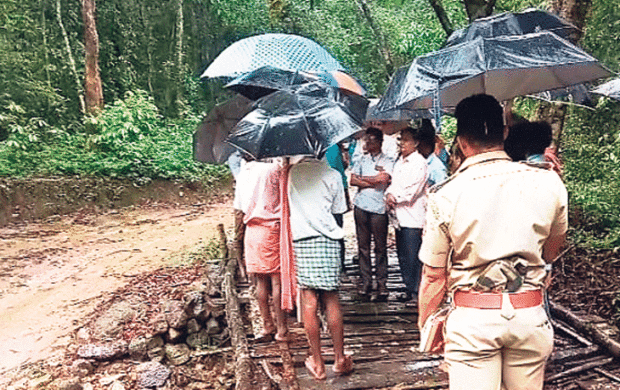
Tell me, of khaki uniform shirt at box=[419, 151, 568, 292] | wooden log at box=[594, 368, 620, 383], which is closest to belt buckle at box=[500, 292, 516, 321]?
khaki uniform shirt at box=[419, 151, 568, 292]

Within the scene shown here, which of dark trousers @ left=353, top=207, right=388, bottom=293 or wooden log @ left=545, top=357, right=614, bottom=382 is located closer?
wooden log @ left=545, top=357, right=614, bottom=382

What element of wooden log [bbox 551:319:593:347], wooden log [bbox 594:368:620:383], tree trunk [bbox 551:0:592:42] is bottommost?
wooden log [bbox 594:368:620:383]

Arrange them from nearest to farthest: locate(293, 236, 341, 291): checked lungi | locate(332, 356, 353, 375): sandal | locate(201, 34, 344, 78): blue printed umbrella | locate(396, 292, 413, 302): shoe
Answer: locate(293, 236, 341, 291): checked lungi
locate(332, 356, 353, 375): sandal
locate(396, 292, 413, 302): shoe
locate(201, 34, 344, 78): blue printed umbrella

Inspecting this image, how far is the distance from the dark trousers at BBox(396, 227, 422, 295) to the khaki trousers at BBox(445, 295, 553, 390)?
2.51 meters

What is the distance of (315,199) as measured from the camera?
12.1ft

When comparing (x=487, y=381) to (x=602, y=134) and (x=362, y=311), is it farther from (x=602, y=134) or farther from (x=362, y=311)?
(x=602, y=134)

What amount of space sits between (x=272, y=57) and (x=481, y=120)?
160 inches

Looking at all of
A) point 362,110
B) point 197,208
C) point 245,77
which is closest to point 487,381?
point 362,110

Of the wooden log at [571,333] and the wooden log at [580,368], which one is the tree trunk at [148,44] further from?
the wooden log at [580,368]

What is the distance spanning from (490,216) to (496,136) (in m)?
0.34

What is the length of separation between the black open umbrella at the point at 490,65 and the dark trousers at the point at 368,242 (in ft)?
4.57

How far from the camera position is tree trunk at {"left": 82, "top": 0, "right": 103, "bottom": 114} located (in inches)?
529

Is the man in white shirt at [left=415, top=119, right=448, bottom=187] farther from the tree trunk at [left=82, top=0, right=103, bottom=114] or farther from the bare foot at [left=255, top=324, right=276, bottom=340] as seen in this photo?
the tree trunk at [left=82, top=0, right=103, bottom=114]

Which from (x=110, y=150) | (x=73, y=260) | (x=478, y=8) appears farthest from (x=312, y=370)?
(x=110, y=150)
